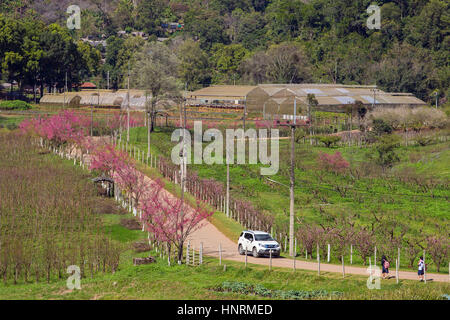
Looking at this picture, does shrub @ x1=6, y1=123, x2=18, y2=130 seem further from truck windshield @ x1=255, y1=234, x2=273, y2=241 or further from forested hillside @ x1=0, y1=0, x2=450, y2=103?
truck windshield @ x1=255, y1=234, x2=273, y2=241

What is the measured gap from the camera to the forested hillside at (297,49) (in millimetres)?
111000

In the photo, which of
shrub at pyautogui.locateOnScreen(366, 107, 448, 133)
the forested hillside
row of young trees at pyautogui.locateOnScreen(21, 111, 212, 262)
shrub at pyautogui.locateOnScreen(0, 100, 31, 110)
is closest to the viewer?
row of young trees at pyautogui.locateOnScreen(21, 111, 212, 262)

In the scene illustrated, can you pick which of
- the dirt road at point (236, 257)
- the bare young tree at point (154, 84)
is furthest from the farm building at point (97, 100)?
the dirt road at point (236, 257)

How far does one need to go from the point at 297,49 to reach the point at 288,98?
33302mm

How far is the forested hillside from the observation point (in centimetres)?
11100

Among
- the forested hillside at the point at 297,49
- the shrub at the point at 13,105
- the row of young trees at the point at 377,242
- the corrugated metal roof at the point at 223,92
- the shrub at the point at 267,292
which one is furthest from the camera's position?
the forested hillside at the point at 297,49

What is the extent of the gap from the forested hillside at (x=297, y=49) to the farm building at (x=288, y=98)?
10.7 metres

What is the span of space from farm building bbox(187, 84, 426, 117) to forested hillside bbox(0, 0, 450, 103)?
35.2ft

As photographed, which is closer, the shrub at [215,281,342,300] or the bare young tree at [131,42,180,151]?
the shrub at [215,281,342,300]

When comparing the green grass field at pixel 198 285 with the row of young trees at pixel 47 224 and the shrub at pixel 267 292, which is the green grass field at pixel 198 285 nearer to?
the shrub at pixel 267 292

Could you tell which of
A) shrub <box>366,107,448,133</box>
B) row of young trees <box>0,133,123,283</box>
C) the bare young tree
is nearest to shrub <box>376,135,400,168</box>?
shrub <box>366,107,448,133</box>

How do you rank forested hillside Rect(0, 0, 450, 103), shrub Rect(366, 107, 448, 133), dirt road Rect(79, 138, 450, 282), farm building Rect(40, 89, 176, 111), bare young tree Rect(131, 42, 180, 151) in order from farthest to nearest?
1. forested hillside Rect(0, 0, 450, 103)
2. farm building Rect(40, 89, 176, 111)
3. shrub Rect(366, 107, 448, 133)
4. bare young tree Rect(131, 42, 180, 151)
5. dirt road Rect(79, 138, 450, 282)

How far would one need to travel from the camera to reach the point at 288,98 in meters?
98.1

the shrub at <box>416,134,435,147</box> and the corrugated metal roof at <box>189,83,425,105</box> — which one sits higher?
the corrugated metal roof at <box>189,83,425,105</box>
